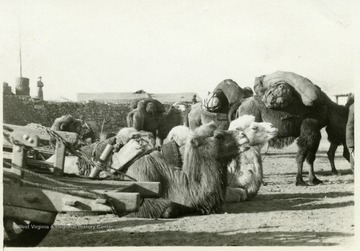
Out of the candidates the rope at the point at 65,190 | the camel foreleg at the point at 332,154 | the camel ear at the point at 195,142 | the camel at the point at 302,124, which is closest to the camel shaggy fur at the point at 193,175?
the camel ear at the point at 195,142

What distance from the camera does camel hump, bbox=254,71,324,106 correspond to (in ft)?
16.4

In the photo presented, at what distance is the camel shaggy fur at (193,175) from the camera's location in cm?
430

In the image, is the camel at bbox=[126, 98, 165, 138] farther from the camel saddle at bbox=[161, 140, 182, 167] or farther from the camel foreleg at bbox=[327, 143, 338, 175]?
the camel foreleg at bbox=[327, 143, 338, 175]

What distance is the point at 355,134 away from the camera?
4.40m

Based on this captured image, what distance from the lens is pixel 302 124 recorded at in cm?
541

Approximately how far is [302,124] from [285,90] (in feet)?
1.41

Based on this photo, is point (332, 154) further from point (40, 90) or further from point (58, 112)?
point (40, 90)

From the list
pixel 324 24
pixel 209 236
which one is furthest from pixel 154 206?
pixel 324 24

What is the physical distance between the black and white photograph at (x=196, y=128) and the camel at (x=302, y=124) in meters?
0.01

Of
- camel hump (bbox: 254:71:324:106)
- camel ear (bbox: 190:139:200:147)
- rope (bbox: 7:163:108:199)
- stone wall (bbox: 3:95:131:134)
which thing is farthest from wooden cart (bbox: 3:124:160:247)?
camel hump (bbox: 254:71:324:106)

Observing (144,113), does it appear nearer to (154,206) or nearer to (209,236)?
(154,206)

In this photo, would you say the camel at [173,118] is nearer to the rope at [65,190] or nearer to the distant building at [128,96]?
the distant building at [128,96]

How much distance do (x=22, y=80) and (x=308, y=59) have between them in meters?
2.46

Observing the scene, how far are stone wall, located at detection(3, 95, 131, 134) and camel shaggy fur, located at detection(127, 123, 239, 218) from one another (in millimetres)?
1117
